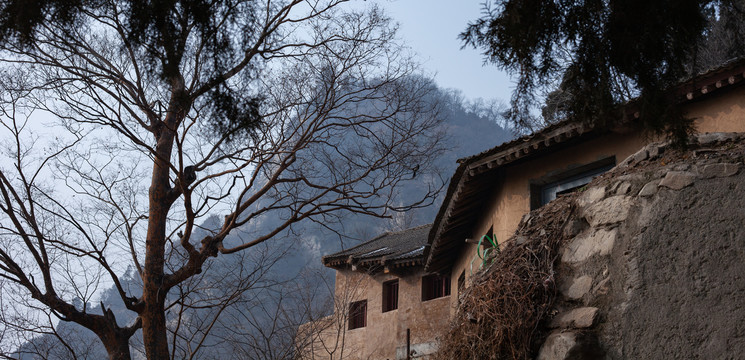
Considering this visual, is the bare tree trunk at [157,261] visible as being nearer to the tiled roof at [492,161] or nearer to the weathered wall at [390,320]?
the tiled roof at [492,161]

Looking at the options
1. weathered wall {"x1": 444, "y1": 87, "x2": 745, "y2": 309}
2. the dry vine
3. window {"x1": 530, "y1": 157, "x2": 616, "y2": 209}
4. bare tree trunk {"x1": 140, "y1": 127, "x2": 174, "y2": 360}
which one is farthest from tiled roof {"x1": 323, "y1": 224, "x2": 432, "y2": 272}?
the dry vine

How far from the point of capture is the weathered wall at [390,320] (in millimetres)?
17297

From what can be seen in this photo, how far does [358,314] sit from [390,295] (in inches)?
58.6

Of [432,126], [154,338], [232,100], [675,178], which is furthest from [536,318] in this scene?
[432,126]

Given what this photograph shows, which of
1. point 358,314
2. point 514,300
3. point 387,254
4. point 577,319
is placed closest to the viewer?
point 577,319

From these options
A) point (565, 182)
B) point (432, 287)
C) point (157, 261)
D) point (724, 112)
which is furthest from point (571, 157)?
point (432, 287)

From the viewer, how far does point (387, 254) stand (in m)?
19.0

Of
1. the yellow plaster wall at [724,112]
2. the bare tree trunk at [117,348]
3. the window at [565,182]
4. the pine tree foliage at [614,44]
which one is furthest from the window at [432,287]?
the pine tree foliage at [614,44]

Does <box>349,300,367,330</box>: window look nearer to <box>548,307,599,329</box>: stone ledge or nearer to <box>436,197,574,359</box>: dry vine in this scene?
<box>436,197,574,359</box>: dry vine

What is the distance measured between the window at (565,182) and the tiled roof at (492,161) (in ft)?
1.37

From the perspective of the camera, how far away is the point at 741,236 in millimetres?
4539

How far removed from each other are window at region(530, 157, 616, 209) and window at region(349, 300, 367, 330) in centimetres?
1111

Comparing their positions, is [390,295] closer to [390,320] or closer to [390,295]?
[390,295]

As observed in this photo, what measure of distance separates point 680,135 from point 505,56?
1.09 m
